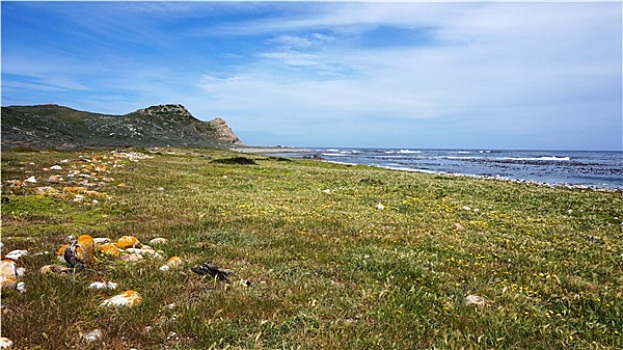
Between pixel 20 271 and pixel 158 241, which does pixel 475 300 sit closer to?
pixel 158 241

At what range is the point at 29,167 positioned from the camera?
24.4 meters

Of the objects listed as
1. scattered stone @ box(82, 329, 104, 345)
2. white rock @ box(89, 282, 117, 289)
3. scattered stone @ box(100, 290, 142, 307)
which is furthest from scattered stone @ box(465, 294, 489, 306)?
white rock @ box(89, 282, 117, 289)

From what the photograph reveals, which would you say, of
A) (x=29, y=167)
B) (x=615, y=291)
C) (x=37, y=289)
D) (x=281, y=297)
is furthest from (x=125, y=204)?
(x=615, y=291)

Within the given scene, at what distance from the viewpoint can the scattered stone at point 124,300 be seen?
20.3ft

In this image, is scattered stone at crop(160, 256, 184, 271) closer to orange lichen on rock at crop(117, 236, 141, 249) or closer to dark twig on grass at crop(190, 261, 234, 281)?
dark twig on grass at crop(190, 261, 234, 281)

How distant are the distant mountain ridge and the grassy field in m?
57.2

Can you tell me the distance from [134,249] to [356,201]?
1213 centimetres

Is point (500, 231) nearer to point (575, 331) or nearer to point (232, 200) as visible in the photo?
point (575, 331)

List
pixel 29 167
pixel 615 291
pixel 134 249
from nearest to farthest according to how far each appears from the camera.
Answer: pixel 615 291
pixel 134 249
pixel 29 167

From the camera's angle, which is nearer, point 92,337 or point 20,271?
point 92,337

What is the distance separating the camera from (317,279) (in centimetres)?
784

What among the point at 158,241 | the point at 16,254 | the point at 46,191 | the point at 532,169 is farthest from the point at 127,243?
the point at 532,169

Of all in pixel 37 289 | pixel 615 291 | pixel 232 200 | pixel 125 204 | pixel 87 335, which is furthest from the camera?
pixel 232 200

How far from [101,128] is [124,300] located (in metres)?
119
